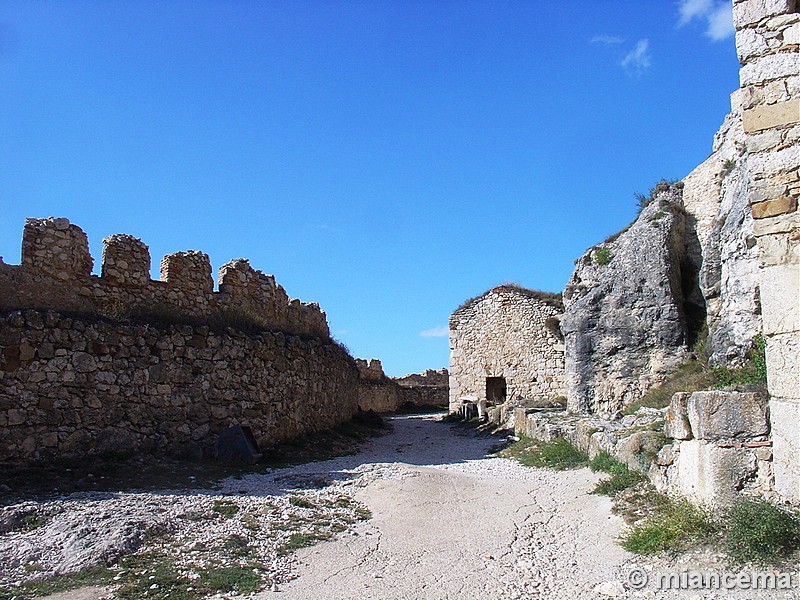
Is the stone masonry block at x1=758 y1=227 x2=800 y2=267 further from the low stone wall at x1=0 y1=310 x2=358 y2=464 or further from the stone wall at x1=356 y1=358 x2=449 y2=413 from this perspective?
the stone wall at x1=356 y1=358 x2=449 y2=413

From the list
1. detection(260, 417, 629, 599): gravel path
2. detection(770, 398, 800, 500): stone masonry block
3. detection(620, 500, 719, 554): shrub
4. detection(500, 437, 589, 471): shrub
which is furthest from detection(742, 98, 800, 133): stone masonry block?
detection(500, 437, 589, 471): shrub

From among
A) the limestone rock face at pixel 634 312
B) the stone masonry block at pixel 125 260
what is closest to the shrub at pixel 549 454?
the limestone rock face at pixel 634 312

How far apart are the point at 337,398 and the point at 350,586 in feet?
38.2

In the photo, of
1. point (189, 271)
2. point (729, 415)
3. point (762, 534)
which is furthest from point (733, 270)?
point (189, 271)

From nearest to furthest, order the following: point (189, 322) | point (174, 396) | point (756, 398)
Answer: point (756, 398) → point (174, 396) → point (189, 322)

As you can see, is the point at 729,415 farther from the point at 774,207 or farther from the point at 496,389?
the point at 496,389

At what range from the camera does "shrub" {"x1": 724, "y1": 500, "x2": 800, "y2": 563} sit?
16.3 ft

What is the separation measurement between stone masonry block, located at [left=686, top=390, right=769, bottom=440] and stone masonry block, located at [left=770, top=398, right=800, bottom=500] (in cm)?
30

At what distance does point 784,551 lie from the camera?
496 cm

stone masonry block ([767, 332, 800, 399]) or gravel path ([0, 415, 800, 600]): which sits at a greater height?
stone masonry block ([767, 332, 800, 399])

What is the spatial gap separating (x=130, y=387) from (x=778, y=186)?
9.82 metres

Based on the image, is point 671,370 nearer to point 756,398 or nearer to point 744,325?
point 744,325

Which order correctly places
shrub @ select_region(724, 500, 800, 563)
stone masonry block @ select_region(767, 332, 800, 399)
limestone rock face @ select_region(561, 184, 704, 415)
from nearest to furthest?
shrub @ select_region(724, 500, 800, 563) < stone masonry block @ select_region(767, 332, 800, 399) < limestone rock face @ select_region(561, 184, 704, 415)

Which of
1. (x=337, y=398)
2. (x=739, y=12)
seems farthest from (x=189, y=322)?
(x=739, y=12)
